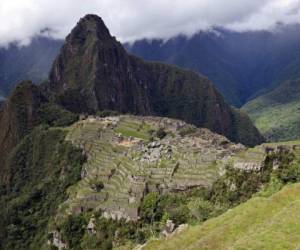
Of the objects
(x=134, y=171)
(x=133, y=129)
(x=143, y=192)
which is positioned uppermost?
(x=133, y=129)

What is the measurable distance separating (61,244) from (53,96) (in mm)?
105763

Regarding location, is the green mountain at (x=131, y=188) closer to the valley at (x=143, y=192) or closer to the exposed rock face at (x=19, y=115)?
the valley at (x=143, y=192)

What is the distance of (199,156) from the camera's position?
72.8 meters

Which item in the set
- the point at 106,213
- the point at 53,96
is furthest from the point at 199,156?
the point at 53,96

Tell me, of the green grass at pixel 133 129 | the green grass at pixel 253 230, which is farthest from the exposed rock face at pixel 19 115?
the green grass at pixel 253 230

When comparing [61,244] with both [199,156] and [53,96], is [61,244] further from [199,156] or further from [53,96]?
[53,96]

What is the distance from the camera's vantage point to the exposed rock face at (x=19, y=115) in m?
155

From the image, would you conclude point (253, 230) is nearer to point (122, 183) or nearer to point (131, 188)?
point (131, 188)

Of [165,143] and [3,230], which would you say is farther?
[3,230]

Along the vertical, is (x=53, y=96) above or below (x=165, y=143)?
above

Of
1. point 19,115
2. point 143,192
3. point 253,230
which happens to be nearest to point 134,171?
point 143,192

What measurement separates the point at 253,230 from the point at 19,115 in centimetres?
13937

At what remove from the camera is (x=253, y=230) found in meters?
26.2

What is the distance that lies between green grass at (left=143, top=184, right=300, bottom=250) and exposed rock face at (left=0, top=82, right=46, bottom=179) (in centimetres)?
12779
